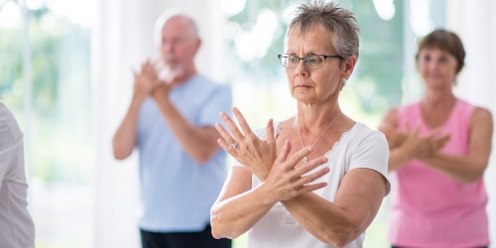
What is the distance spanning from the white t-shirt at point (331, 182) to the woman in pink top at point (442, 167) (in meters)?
1.16

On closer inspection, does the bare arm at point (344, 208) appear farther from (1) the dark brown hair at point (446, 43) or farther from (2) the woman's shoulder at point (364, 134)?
(1) the dark brown hair at point (446, 43)

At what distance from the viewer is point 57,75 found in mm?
4957

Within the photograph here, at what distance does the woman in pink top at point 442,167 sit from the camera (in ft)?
10.5

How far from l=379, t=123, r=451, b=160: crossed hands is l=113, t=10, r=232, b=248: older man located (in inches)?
31.0

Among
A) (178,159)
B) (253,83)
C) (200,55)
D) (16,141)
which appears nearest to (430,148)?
(178,159)

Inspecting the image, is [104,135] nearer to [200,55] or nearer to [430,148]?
[200,55]

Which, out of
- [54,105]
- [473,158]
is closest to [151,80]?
[473,158]

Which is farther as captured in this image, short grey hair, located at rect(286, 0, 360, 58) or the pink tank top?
the pink tank top

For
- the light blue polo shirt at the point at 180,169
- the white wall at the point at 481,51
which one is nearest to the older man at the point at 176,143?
the light blue polo shirt at the point at 180,169

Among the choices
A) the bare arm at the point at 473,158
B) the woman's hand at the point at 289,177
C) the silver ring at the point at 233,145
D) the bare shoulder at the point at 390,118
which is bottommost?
the bare arm at the point at 473,158

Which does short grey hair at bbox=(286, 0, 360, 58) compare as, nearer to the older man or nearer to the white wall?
the older man

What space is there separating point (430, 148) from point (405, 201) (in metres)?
0.28

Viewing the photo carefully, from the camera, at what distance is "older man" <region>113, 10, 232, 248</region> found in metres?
3.43

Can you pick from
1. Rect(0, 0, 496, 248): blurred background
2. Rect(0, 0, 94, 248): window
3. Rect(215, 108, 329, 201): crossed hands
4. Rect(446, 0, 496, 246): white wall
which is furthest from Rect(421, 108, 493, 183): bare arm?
Rect(0, 0, 94, 248): window
